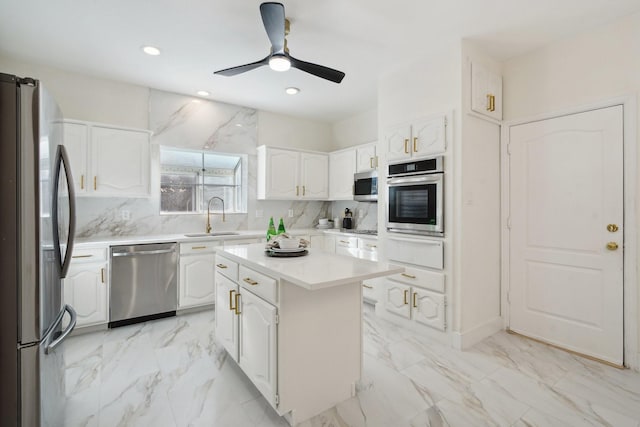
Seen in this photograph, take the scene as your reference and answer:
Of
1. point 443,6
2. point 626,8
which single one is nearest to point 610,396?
point 626,8

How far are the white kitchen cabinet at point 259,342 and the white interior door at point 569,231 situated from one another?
250 cm

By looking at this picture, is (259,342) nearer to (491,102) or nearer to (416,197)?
(416,197)

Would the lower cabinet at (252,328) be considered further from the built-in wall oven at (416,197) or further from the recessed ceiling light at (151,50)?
the recessed ceiling light at (151,50)

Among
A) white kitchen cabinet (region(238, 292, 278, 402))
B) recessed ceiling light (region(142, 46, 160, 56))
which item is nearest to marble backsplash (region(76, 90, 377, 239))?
→ recessed ceiling light (region(142, 46, 160, 56))

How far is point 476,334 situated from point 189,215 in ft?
11.7

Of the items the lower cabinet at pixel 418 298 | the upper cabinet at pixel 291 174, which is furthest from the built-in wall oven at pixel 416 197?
the upper cabinet at pixel 291 174

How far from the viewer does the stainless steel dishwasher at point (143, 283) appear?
3.11m

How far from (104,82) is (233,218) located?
86.0 inches

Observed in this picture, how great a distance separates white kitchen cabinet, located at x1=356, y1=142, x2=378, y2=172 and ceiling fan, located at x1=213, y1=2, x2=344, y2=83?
164 cm

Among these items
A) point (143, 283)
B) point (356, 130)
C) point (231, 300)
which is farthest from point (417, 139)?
point (143, 283)

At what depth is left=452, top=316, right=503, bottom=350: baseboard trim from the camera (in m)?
2.66

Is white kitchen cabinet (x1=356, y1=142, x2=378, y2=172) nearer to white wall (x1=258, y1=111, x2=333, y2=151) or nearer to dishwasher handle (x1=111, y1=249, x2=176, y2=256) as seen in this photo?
white wall (x1=258, y1=111, x2=333, y2=151)

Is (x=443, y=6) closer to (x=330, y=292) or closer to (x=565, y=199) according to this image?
(x=565, y=199)

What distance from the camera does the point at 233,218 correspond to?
175 inches
